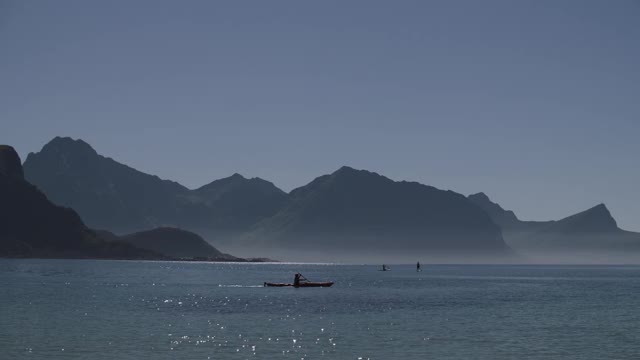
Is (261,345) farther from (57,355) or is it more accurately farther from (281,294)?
(281,294)

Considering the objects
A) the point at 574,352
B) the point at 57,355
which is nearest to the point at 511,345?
the point at 574,352

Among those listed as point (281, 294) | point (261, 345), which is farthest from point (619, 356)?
point (281, 294)

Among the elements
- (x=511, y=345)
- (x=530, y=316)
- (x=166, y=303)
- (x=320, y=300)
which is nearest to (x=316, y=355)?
(x=511, y=345)

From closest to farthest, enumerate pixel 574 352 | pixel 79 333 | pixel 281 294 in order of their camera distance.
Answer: pixel 574 352 < pixel 79 333 < pixel 281 294

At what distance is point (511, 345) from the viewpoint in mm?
69750

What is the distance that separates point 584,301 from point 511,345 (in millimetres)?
70146

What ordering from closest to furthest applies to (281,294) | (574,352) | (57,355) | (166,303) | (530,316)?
1. (57,355)
2. (574,352)
3. (530,316)
4. (166,303)
5. (281,294)

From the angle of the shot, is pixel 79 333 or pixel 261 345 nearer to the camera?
pixel 261 345

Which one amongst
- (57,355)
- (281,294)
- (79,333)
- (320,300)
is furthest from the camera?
(281,294)

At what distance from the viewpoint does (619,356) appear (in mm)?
64938

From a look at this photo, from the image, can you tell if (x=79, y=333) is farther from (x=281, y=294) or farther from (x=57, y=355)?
(x=281, y=294)

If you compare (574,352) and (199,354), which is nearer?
(199,354)

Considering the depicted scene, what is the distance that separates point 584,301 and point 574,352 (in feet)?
236

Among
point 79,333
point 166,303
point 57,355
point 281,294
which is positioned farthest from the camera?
point 281,294
